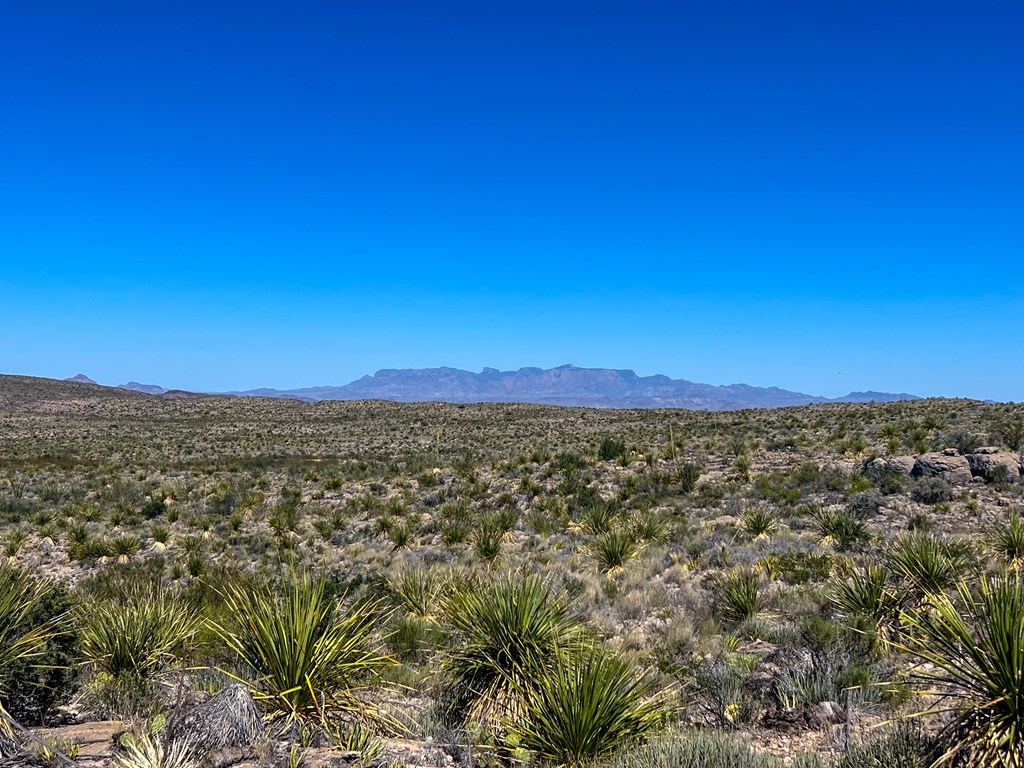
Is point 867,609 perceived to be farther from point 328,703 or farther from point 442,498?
point 442,498

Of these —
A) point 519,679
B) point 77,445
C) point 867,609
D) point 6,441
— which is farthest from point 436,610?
point 6,441

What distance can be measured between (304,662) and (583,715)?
221 cm

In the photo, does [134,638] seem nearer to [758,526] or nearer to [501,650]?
[501,650]

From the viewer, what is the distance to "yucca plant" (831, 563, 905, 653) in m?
6.20

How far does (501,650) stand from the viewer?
509 centimetres

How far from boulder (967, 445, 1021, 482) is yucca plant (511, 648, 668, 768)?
48.8ft

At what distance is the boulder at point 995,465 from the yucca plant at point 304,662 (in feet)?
53.0

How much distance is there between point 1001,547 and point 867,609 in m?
4.37

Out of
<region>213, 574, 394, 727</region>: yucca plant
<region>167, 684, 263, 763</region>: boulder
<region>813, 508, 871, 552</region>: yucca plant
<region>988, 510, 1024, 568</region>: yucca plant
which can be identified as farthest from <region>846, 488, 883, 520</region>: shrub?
<region>167, 684, 263, 763</region>: boulder

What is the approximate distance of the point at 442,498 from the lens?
19.1m

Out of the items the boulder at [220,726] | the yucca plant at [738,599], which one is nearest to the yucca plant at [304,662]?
the boulder at [220,726]

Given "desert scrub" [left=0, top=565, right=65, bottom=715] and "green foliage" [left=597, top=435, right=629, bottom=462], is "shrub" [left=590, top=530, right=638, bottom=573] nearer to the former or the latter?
"desert scrub" [left=0, top=565, right=65, bottom=715]

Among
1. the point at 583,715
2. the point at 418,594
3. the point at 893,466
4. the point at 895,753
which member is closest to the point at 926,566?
the point at 895,753

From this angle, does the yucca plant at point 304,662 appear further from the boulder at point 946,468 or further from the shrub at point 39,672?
the boulder at point 946,468
